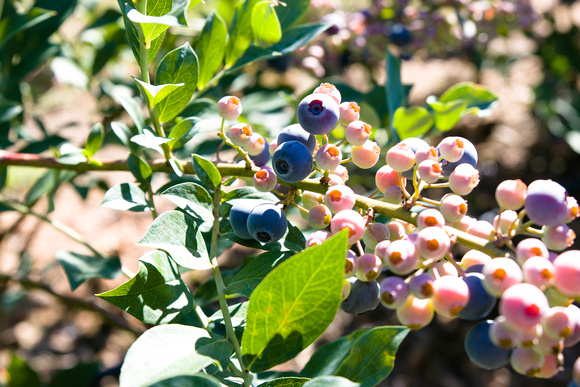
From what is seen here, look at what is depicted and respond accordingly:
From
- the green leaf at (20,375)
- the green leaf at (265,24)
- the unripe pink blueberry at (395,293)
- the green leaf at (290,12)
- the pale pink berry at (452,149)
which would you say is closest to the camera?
the unripe pink blueberry at (395,293)

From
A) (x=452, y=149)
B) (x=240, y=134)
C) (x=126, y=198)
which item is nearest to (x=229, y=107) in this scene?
(x=240, y=134)

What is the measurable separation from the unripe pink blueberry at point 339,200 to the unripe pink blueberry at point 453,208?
132 mm

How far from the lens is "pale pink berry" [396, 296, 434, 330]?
69 cm

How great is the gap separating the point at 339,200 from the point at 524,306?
287mm

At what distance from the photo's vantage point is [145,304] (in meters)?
0.80

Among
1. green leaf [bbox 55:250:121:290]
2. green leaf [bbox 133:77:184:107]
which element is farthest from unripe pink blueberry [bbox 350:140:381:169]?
green leaf [bbox 55:250:121:290]

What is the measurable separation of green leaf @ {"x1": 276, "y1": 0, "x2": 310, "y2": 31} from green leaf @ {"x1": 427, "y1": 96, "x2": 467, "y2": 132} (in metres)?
0.37

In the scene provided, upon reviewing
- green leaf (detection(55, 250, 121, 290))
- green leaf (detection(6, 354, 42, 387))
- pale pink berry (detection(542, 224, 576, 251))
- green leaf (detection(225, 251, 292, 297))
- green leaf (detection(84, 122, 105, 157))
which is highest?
pale pink berry (detection(542, 224, 576, 251))

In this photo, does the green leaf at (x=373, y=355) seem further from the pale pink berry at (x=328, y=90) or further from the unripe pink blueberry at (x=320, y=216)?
the pale pink berry at (x=328, y=90)

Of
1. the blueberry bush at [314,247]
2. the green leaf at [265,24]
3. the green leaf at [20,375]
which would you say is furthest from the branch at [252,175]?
the green leaf at [20,375]

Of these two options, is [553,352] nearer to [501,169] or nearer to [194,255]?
[194,255]

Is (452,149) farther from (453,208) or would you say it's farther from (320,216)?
(320,216)

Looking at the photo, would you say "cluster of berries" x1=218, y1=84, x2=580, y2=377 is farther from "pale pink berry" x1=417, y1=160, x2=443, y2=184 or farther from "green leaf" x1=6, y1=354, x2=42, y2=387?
"green leaf" x1=6, y1=354, x2=42, y2=387

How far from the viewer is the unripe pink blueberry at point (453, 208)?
0.73 metres
